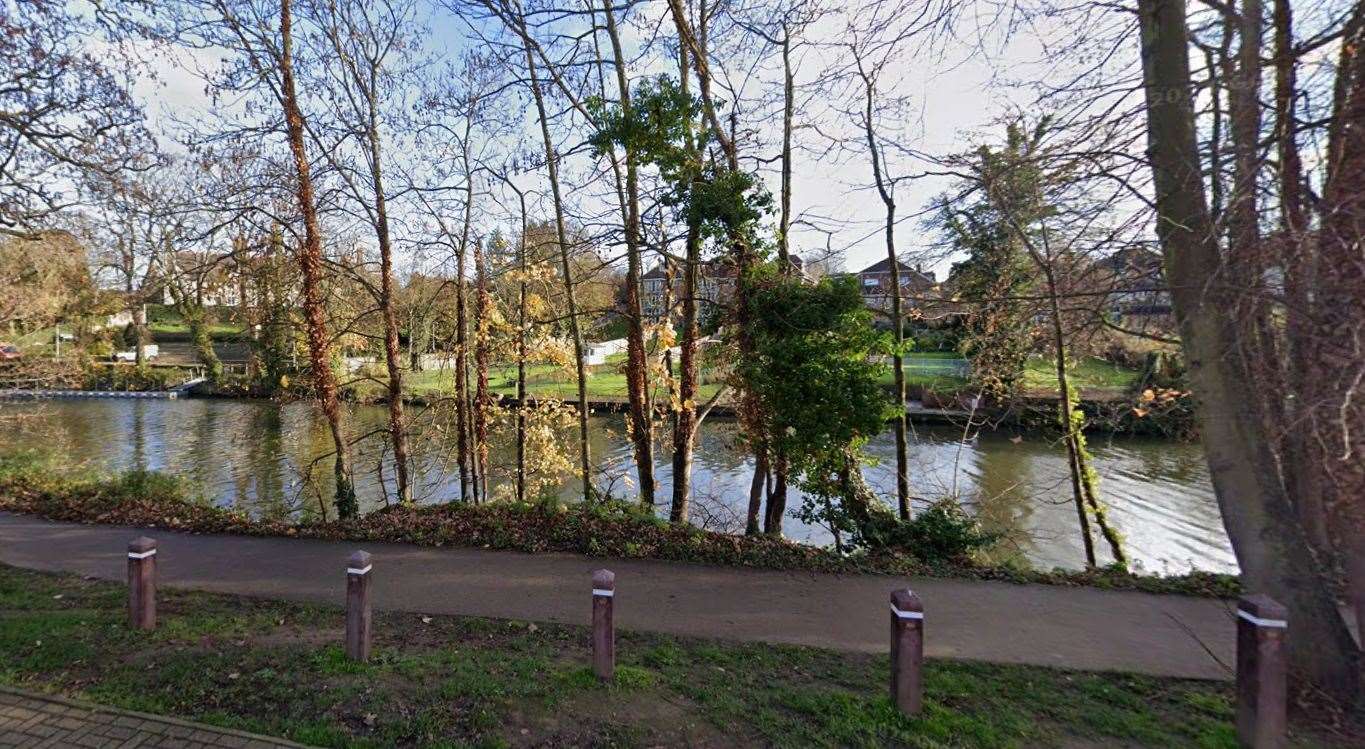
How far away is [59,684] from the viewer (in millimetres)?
3934

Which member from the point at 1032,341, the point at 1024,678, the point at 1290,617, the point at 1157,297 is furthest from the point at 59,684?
the point at 1032,341

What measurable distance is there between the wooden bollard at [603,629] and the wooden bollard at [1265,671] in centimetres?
369

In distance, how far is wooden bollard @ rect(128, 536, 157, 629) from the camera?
482 cm

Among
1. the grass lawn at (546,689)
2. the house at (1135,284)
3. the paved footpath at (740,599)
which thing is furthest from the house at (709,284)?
the grass lawn at (546,689)

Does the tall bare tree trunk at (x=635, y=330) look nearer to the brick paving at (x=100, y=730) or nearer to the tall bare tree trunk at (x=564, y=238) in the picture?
the tall bare tree trunk at (x=564, y=238)

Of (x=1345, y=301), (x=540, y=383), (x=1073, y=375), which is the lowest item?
(x=540, y=383)

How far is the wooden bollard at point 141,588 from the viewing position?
15.8 feet

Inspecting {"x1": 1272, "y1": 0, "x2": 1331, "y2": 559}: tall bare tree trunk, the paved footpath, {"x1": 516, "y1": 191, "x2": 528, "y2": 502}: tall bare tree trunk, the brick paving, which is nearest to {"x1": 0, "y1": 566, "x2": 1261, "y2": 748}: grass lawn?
the brick paving

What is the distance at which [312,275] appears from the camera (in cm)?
1055

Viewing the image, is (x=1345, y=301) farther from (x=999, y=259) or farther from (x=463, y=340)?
(x=463, y=340)

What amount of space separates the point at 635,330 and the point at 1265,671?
28.8 feet

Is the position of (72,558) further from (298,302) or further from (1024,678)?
(1024,678)

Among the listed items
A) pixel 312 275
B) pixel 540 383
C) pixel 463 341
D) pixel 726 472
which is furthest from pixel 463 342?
pixel 540 383

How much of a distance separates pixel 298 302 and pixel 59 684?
9.09 meters
